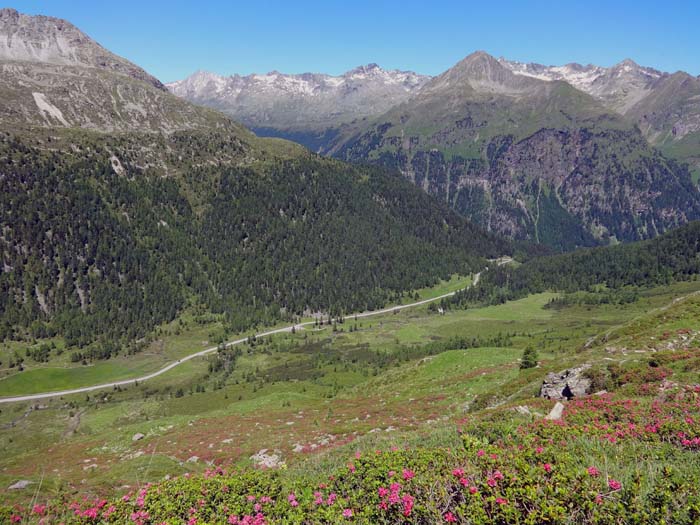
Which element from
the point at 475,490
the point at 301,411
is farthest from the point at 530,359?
the point at 475,490

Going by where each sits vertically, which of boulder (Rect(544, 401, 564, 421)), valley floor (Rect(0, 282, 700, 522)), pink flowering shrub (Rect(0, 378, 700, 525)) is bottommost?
valley floor (Rect(0, 282, 700, 522))

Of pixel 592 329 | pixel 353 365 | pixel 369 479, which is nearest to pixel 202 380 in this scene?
pixel 353 365

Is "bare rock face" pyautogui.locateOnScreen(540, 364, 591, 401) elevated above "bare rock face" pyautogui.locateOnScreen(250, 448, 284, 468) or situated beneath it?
Answer: elevated above

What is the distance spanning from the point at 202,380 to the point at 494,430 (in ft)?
478

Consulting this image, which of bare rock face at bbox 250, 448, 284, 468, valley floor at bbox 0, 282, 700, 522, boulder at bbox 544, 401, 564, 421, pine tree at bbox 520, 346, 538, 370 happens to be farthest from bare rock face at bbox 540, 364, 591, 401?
bare rock face at bbox 250, 448, 284, 468

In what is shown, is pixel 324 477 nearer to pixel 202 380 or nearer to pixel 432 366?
pixel 432 366

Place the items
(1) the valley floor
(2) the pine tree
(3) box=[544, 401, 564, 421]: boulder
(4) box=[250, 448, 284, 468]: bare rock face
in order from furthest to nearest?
(2) the pine tree, (4) box=[250, 448, 284, 468]: bare rock face, (1) the valley floor, (3) box=[544, 401, 564, 421]: boulder

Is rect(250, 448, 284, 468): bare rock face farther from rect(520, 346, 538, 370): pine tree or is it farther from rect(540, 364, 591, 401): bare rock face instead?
rect(520, 346, 538, 370): pine tree

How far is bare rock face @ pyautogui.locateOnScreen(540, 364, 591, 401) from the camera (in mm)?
34500

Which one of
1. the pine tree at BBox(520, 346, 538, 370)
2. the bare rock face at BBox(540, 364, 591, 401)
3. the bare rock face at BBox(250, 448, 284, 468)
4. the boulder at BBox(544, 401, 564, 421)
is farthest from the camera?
the pine tree at BBox(520, 346, 538, 370)

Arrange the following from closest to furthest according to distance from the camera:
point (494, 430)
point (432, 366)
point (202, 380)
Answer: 1. point (494, 430)
2. point (432, 366)
3. point (202, 380)

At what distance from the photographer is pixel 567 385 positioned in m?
35.5

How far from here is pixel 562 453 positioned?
554 inches

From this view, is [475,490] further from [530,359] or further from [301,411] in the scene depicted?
[301,411]
